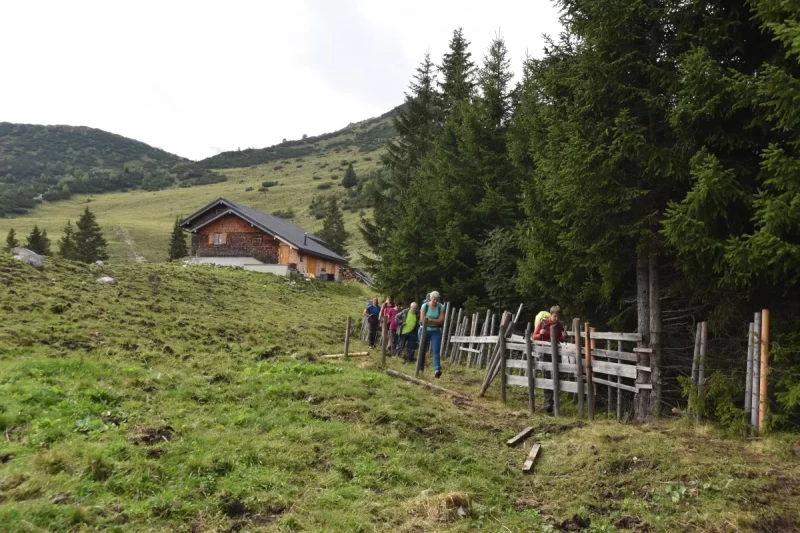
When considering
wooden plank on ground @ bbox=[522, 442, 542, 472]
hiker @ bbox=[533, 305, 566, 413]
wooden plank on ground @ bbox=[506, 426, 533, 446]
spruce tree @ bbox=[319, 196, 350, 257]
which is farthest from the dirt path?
wooden plank on ground @ bbox=[522, 442, 542, 472]

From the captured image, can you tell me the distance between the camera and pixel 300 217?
76250 mm

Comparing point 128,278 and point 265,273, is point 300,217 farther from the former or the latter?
point 128,278

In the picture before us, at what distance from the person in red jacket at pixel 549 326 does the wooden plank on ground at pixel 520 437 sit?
9.02 feet

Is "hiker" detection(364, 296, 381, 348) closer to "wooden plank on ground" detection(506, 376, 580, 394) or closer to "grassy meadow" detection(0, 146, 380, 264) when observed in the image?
"wooden plank on ground" detection(506, 376, 580, 394)

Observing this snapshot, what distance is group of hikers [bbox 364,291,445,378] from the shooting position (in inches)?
519

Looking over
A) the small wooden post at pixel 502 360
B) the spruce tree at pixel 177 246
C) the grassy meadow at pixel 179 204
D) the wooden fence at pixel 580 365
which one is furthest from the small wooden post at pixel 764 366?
the spruce tree at pixel 177 246

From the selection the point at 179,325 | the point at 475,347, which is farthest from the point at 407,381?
the point at 179,325

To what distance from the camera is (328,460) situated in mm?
6234

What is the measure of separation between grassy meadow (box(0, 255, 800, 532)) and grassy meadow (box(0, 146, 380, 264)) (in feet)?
134

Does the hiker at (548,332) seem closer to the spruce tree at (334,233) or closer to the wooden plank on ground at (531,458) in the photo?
the wooden plank on ground at (531,458)

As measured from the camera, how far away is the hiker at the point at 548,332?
33.3 feet

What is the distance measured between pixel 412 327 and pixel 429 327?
1665 millimetres

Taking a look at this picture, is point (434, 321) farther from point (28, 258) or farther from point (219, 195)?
point (219, 195)

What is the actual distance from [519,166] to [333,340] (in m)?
9.03
